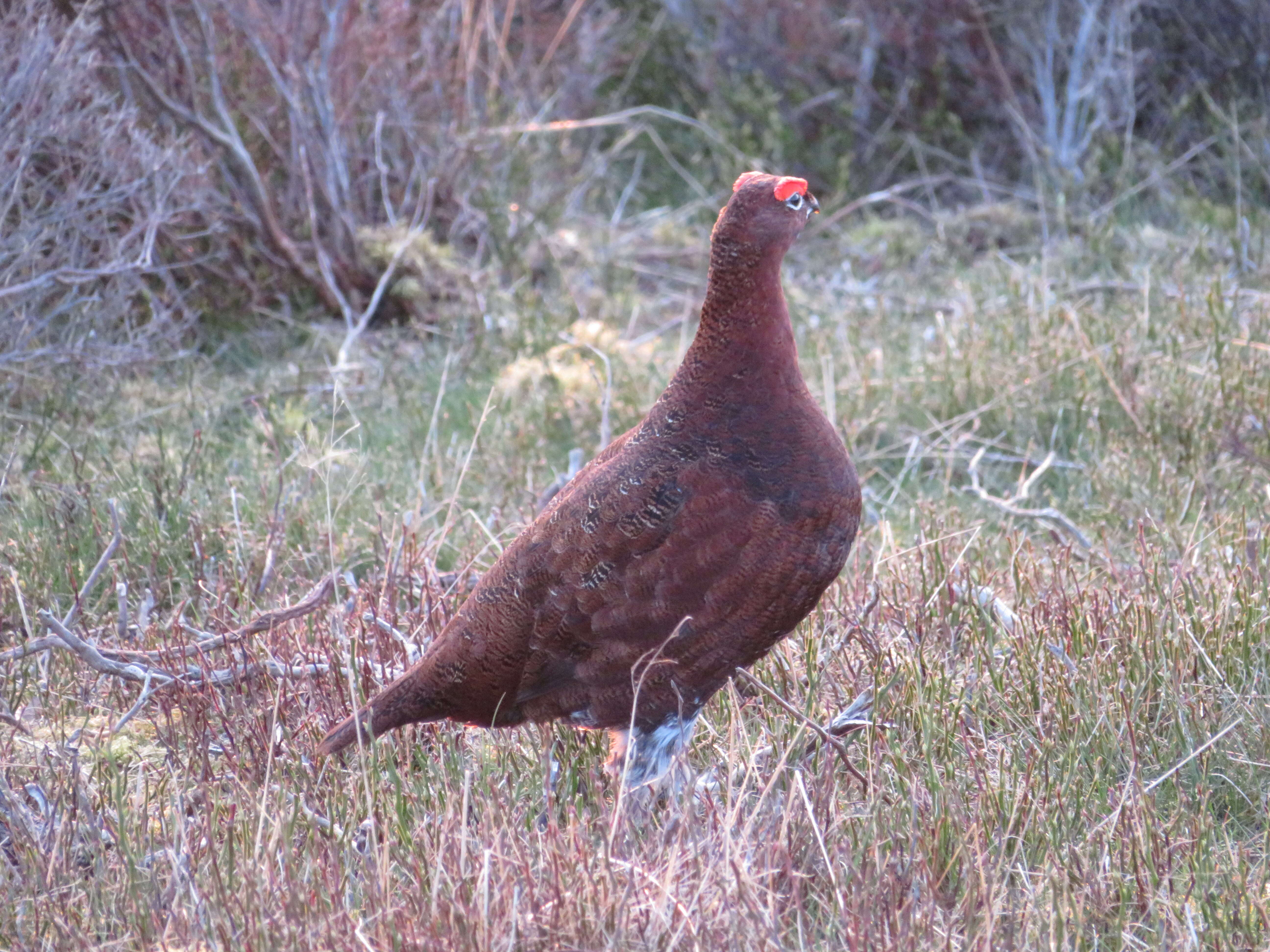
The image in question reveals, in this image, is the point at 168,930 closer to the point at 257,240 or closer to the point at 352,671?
the point at 352,671

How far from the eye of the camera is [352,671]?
2912 millimetres

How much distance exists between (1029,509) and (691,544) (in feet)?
7.82

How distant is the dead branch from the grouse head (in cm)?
169

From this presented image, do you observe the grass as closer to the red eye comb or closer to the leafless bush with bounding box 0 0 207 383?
the leafless bush with bounding box 0 0 207 383

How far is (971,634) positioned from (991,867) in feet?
3.14

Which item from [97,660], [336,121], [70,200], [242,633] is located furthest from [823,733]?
[336,121]

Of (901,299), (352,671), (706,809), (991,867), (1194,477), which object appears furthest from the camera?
(901,299)

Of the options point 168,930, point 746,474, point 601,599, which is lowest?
point 168,930

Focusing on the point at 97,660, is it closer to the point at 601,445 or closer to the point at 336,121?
the point at 601,445

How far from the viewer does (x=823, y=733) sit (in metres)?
2.58

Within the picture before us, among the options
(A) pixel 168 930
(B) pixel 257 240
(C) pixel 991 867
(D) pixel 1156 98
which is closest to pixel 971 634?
(C) pixel 991 867

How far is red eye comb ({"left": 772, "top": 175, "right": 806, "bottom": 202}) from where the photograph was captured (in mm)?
2645

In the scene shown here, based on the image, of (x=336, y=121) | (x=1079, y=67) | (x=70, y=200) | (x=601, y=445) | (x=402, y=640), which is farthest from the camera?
(x=1079, y=67)

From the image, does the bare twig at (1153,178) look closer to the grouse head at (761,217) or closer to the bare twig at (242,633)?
the grouse head at (761,217)
